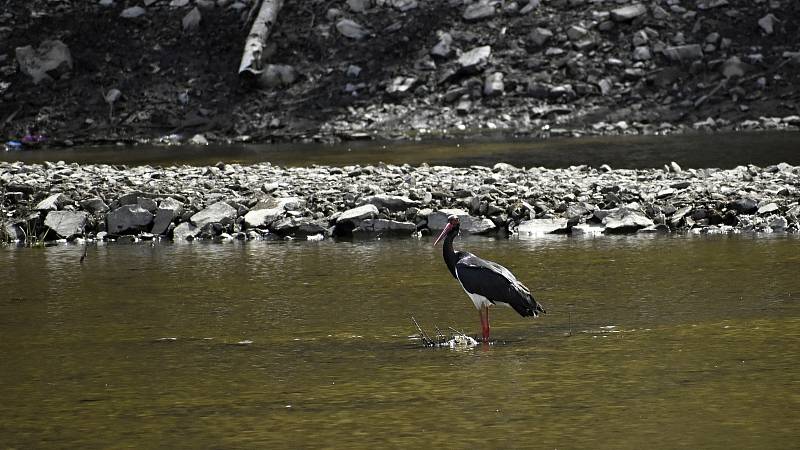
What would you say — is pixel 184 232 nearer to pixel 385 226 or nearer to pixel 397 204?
pixel 385 226

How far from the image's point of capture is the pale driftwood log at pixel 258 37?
4647 centimetres

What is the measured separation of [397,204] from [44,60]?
98.7 ft

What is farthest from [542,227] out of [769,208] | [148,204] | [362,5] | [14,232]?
[362,5]

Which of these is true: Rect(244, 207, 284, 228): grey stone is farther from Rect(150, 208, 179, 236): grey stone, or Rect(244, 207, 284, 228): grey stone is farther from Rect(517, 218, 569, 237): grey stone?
Rect(517, 218, 569, 237): grey stone

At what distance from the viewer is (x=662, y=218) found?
2191 cm

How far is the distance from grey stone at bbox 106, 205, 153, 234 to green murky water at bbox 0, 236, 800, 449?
3149 mm

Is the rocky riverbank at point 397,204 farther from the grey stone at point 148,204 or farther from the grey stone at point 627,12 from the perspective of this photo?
the grey stone at point 627,12

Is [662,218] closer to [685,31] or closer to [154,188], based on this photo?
[154,188]

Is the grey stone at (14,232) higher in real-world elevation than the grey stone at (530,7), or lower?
lower

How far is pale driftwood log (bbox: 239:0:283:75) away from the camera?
4647 cm

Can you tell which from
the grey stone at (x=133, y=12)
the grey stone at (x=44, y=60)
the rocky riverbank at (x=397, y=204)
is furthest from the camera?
the grey stone at (x=133, y=12)

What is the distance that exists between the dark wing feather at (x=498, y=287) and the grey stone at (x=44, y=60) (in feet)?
125

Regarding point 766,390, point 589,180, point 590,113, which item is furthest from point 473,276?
point 590,113

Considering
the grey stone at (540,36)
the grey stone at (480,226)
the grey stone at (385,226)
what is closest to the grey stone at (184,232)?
the grey stone at (385,226)
